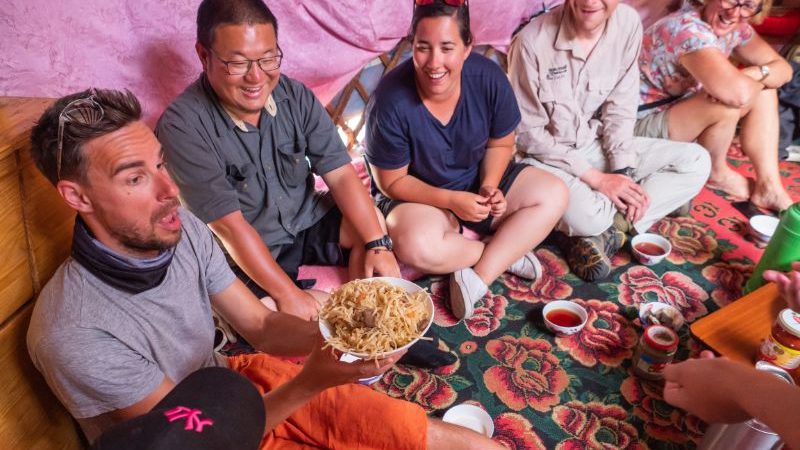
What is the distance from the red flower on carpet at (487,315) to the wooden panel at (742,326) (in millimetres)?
791

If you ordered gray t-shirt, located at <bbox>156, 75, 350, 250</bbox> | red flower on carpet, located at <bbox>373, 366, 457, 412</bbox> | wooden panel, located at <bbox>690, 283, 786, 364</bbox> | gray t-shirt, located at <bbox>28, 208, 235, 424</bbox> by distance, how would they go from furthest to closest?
1. red flower on carpet, located at <bbox>373, 366, 457, 412</bbox>
2. gray t-shirt, located at <bbox>156, 75, 350, 250</bbox>
3. wooden panel, located at <bbox>690, 283, 786, 364</bbox>
4. gray t-shirt, located at <bbox>28, 208, 235, 424</bbox>

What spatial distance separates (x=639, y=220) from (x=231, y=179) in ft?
6.86

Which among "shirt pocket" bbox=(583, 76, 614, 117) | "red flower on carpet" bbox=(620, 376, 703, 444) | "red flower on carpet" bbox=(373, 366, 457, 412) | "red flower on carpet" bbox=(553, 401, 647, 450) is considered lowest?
"red flower on carpet" bbox=(373, 366, 457, 412)

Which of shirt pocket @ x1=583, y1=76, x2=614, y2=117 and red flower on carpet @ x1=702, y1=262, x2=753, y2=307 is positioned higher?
shirt pocket @ x1=583, y1=76, x2=614, y2=117

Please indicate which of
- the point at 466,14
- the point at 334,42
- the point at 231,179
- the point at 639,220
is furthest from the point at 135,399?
the point at 639,220

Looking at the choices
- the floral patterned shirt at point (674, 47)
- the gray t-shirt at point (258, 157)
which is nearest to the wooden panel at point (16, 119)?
the gray t-shirt at point (258, 157)

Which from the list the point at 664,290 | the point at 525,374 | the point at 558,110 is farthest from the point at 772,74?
the point at 525,374

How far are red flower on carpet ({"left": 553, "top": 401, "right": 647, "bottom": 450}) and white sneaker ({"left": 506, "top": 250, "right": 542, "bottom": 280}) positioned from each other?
0.71 metres

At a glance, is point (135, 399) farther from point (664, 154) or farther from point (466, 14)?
point (664, 154)

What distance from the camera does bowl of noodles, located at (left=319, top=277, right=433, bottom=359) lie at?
118 cm

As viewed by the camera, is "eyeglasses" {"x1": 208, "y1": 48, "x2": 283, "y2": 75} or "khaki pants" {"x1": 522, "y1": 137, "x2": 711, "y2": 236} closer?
"eyeglasses" {"x1": 208, "y1": 48, "x2": 283, "y2": 75}

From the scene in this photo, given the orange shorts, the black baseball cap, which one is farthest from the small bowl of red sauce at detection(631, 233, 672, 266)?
the black baseball cap

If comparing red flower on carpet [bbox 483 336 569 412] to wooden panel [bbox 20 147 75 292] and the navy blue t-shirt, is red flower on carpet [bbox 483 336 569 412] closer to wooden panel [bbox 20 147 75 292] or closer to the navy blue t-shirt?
the navy blue t-shirt

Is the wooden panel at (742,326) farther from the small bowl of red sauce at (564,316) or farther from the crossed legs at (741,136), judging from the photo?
the crossed legs at (741,136)
